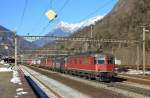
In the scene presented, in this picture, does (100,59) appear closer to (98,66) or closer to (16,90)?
(98,66)

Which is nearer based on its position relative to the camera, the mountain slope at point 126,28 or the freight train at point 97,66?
the freight train at point 97,66

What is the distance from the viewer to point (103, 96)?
29.1 m

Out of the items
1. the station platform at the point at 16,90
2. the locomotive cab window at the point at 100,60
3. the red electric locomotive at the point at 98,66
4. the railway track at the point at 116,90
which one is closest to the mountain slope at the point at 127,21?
the red electric locomotive at the point at 98,66

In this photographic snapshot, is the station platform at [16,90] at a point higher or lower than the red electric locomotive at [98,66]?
lower

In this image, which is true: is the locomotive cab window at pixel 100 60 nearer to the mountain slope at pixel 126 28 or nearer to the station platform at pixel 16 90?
the station platform at pixel 16 90

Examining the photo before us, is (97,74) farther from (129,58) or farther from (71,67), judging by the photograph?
(129,58)

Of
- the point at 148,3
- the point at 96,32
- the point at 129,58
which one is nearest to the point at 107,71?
the point at 129,58

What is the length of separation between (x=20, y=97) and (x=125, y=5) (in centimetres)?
15456

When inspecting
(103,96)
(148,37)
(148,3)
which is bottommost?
(103,96)

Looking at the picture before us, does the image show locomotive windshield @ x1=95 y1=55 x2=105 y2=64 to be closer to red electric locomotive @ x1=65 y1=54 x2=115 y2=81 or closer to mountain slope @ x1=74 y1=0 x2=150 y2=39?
red electric locomotive @ x1=65 y1=54 x2=115 y2=81

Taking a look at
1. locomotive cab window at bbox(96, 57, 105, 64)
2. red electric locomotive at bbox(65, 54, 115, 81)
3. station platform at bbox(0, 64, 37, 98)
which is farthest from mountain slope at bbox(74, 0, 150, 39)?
station platform at bbox(0, 64, 37, 98)

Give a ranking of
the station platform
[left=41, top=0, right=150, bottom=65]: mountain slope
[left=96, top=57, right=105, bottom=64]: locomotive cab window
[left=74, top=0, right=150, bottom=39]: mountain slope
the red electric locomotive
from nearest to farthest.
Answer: the station platform
the red electric locomotive
[left=96, top=57, right=105, bottom=64]: locomotive cab window
[left=41, top=0, right=150, bottom=65]: mountain slope
[left=74, top=0, right=150, bottom=39]: mountain slope

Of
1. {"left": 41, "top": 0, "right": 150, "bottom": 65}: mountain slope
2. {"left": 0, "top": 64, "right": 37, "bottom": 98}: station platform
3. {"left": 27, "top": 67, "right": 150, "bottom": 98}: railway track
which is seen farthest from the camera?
{"left": 41, "top": 0, "right": 150, "bottom": 65}: mountain slope

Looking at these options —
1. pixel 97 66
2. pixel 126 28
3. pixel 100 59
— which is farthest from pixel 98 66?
pixel 126 28
